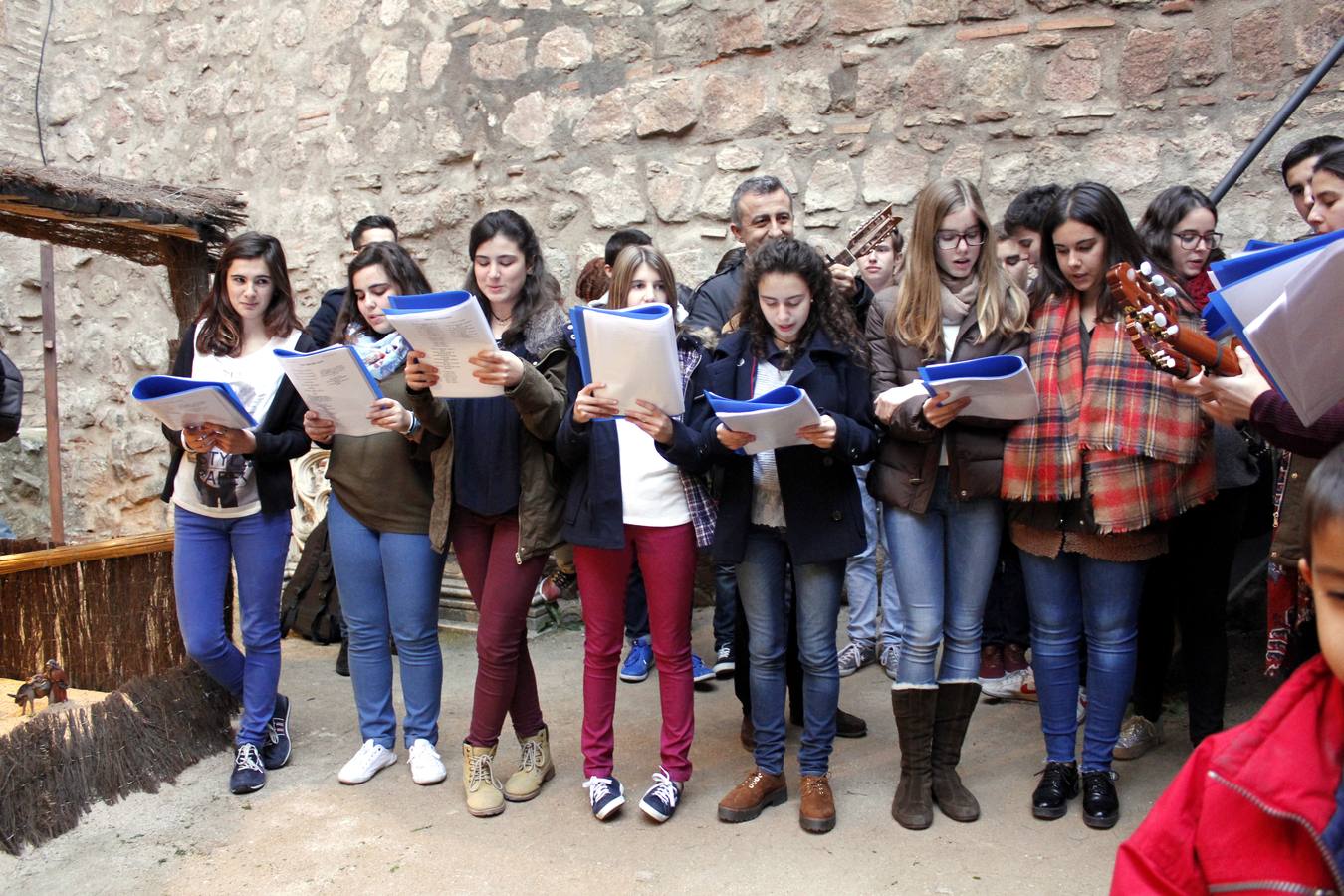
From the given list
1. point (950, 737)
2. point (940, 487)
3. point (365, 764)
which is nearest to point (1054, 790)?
point (950, 737)

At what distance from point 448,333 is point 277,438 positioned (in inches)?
37.5

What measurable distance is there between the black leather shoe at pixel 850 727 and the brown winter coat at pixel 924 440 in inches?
39.3

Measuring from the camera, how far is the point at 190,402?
325 cm

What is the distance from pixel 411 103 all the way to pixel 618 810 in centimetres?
423

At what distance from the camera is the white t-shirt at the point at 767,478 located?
→ 3125 millimetres

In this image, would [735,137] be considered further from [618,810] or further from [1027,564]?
[618,810]

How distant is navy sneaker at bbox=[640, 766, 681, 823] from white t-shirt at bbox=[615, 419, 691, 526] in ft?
2.43

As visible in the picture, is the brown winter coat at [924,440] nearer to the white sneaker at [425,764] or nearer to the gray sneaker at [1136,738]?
the gray sneaker at [1136,738]

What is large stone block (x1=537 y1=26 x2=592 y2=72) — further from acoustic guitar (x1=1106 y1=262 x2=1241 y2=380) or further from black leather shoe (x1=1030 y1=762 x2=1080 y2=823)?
black leather shoe (x1=1030 y1=762 x2=1080 y2=823)

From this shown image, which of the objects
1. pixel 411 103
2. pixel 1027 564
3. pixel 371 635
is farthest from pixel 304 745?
pixel 411 103

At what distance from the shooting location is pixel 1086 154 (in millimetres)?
4793

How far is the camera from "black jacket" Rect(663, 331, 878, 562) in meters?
3.04

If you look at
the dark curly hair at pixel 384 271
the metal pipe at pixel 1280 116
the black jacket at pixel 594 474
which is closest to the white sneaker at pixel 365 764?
the black jacket at pixel 594 474

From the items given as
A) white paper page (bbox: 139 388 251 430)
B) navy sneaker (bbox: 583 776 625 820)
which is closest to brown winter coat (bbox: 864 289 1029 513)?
navy sneaker (bbox: 583 776 625 820)
